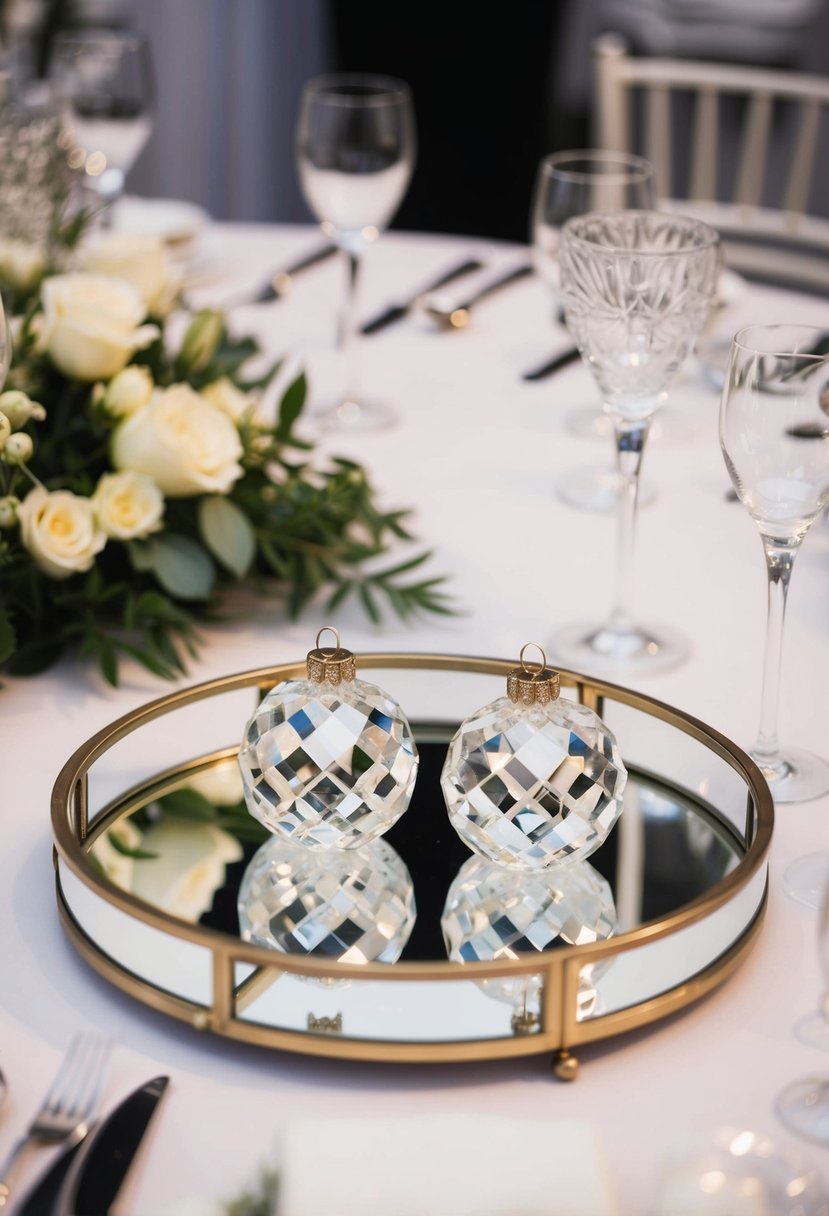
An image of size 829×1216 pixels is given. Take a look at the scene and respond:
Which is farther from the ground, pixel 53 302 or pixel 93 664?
pixel 53 302

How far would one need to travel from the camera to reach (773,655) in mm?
881

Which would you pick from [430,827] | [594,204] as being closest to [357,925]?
[430,827]

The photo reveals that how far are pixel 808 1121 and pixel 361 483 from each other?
631 millimetres

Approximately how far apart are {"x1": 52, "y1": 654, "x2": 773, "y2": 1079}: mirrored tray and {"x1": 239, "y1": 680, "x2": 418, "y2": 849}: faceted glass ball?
39mm

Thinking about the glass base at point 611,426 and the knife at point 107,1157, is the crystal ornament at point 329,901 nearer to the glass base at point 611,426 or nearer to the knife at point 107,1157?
the knife at point 107,1157

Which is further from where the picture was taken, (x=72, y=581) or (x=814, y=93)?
(x=814, y=93)

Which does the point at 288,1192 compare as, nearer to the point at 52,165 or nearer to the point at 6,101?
the point at 52,165

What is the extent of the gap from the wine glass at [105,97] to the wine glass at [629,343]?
84 cm

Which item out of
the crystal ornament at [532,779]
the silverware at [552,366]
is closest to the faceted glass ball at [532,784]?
the crystal ornament at [532,779]

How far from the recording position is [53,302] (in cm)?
104

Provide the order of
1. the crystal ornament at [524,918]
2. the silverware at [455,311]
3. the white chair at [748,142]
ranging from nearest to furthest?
the crystal ornament at [524,918], the silverware at [455,311], the white chair at [748,142]

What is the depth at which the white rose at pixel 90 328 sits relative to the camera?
101 cm

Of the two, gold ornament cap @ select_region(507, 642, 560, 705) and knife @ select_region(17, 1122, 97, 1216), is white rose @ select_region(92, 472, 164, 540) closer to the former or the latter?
gold ornament cap @ select_region(507, 642, 560, 705)

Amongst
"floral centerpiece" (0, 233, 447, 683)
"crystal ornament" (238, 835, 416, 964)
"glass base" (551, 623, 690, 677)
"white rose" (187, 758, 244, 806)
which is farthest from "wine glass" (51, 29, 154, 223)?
"crystal ornament" (238, 835, 416, 964)
